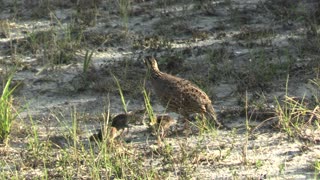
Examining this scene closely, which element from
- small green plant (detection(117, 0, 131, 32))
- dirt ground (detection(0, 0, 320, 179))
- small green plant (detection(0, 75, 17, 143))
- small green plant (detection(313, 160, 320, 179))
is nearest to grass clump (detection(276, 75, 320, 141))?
dirt ground (detection(0, 0, 320, 179))

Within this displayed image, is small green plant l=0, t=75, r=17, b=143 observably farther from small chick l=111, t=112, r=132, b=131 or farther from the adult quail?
the adult quail

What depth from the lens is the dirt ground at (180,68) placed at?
304 inches

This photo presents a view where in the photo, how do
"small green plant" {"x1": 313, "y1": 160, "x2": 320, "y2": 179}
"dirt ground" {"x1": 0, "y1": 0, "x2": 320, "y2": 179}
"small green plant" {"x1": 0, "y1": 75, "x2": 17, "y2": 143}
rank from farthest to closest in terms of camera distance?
"small green plant" {"x1": 0, "y1": 75, "x2": 17, "y2": 143} < "dirt ground" {"x1": 0, "y1": 0, "x2": 320, "y2": 179} < "small green plant" {"x1": 313, "y1": 160, "x2": 320, "y2": 179}

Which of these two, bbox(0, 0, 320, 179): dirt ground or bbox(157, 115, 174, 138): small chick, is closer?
bbox(0, 0, 320, 179): dirt ground

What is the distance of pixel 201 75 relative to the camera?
10219 mm

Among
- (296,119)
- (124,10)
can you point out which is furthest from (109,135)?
(124,10)

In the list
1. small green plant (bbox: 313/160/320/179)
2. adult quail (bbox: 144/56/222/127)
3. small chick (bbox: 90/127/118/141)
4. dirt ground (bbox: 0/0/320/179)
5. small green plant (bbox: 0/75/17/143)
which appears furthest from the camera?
adult quail (bbox: 144/56/222/127)

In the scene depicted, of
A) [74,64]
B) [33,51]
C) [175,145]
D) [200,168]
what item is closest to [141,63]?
[74,64]

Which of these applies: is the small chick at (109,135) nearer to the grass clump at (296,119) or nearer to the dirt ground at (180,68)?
the dirt ground at (180,68)

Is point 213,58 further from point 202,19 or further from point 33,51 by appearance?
point 33,51

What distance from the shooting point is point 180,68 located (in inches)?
413

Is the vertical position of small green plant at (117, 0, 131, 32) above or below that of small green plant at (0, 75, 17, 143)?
above

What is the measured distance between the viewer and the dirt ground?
7730 mm

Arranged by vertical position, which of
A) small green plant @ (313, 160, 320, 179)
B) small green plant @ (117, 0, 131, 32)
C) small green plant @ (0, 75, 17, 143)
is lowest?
small green plant @ (313, 160, 320, 179)
